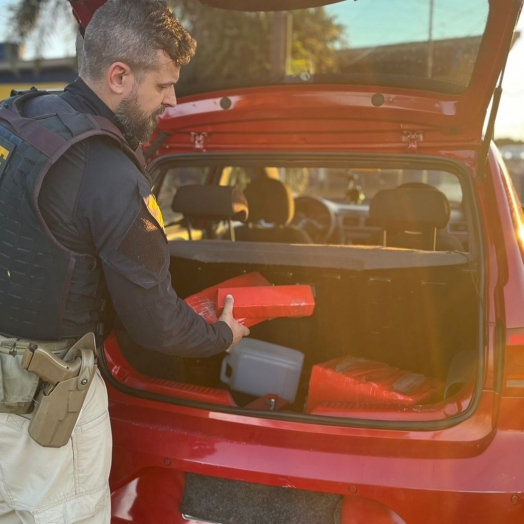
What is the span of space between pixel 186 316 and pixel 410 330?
3.80 feet

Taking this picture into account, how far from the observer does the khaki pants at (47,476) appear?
1.59 m

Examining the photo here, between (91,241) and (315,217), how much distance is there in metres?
4.44

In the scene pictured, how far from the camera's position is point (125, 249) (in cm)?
146

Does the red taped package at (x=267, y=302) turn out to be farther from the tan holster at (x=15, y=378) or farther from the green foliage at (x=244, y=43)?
the green foliage at (x=244, y=43)

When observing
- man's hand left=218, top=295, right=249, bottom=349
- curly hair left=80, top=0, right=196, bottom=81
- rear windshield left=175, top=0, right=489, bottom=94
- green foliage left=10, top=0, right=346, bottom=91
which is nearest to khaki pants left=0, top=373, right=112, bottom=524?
man's hand left=218, top=295, right=249, bottom=349

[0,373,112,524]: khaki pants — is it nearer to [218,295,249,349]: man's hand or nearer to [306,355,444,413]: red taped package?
[218,295,249,349]: man's hand

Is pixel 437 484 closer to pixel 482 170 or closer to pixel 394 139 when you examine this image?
pixel 482 170

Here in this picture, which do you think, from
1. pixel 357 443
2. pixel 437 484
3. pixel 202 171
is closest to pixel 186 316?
pixel 357 443

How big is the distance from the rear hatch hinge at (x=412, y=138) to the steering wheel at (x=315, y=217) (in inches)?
126

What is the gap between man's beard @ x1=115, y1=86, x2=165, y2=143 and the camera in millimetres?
1580

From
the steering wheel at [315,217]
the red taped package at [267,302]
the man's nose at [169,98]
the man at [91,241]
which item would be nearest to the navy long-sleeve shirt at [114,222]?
the man at [91,241]

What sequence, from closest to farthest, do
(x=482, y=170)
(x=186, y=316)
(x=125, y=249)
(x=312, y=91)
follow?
(x=125, y=249) < (x=186, y=316) < (x=482, y=170) < (x=312, y=91)

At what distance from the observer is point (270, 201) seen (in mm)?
4355

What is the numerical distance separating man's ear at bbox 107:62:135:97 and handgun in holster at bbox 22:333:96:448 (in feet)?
2.13
